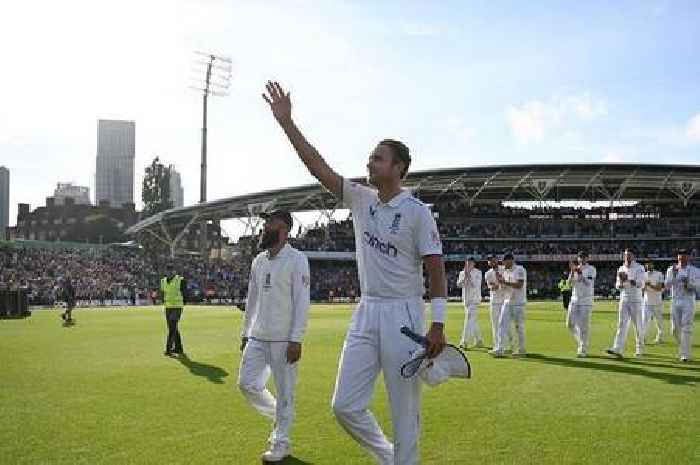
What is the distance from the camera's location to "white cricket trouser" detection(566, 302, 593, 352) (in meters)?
15.9

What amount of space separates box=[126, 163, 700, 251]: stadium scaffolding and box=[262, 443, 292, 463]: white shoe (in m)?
51.7

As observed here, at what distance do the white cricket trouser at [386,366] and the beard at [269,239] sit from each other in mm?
2482

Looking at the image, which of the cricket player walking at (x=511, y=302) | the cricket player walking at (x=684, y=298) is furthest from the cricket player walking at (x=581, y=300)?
the cricket player walking at (x=684, y=298)

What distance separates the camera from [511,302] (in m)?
16.7

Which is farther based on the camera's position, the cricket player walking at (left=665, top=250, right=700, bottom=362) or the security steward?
the security steward

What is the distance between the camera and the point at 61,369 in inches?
539

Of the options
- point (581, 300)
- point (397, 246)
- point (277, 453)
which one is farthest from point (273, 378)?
point (581, 300)

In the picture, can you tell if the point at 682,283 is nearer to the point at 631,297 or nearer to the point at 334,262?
the point at 631,297

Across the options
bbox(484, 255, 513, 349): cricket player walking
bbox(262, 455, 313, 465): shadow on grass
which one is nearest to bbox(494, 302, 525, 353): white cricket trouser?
bbox(484, 255, 513, 349): cricket player walking

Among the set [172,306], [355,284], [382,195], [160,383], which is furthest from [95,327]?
[355,284]

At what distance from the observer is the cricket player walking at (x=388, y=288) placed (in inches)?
198

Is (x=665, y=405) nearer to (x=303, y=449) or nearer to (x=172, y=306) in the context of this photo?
(x=303, y=449)

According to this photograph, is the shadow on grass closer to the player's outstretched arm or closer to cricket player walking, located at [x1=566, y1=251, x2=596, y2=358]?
the player's outstretched arm

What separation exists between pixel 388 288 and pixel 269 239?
266 cm
